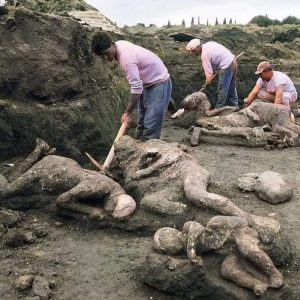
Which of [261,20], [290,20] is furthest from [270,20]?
[290,20]

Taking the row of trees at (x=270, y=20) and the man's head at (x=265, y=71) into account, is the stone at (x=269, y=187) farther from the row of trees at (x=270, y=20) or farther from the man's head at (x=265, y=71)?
the row of trees at (x=270, y=20)

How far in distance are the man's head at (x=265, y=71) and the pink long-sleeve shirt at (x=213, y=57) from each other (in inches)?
41.0

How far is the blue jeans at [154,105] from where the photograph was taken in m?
7.53

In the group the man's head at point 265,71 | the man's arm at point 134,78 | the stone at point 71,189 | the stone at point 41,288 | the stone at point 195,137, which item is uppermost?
the man's arm at point 134,78

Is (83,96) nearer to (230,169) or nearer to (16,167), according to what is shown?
(16,167)

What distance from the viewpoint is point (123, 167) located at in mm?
6711

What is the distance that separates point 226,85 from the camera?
11.1 metres

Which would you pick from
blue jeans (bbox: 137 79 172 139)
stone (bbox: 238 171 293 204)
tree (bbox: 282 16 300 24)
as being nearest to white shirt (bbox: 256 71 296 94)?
blue jeans (bbox: 137 79 172 139)

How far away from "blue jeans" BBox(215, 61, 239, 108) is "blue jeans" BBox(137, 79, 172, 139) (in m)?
3.58

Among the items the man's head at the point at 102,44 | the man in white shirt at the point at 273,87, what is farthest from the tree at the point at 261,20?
the man's head at the point at 102,44

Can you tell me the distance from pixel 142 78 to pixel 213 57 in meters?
3.88

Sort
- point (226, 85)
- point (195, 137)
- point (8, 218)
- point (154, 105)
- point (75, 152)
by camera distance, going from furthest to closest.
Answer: point (226, 85), point (195, 137), point (75, 152), point (154, 105), point (8, 218)

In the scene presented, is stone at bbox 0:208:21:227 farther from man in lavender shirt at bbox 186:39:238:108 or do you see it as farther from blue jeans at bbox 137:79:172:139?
man in lavender shirt at bbox 186:39:238:108

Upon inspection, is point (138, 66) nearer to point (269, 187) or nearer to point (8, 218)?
point (269, 187)
